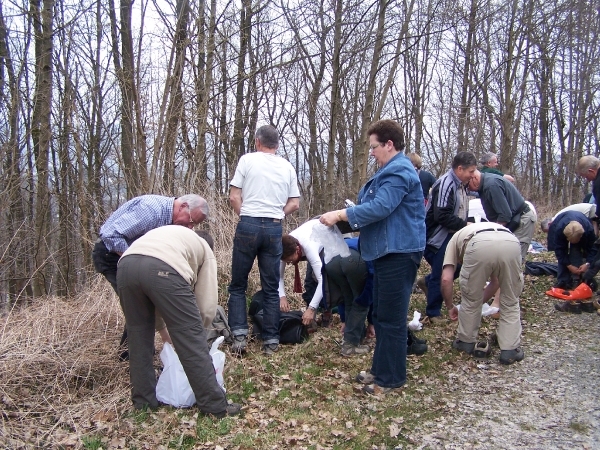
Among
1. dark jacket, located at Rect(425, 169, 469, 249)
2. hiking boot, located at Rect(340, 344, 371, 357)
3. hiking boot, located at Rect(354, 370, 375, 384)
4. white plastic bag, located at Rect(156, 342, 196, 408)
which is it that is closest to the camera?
white plastic bag, located at Rect(156, 342, 196, 408)

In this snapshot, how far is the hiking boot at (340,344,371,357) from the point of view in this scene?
16.0 ft

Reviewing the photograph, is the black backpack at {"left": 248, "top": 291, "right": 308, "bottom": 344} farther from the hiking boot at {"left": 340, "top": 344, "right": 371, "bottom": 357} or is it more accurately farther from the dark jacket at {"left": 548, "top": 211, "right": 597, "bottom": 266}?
the dark jacket at {"left": 548, "top": 211, "right": 597, "bottom": 266}

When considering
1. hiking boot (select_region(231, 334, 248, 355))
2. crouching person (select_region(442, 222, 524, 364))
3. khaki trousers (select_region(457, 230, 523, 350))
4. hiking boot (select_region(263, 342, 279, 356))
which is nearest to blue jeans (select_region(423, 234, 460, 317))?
crouching person (select_region(442, 222, 524, 364))

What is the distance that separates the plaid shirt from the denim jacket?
57.6 inches

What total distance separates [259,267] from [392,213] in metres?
1.63

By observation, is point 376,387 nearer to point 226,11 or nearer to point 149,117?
point 149,117

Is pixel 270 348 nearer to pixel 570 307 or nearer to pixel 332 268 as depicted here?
pixel 332 268

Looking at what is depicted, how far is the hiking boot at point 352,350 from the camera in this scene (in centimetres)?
488

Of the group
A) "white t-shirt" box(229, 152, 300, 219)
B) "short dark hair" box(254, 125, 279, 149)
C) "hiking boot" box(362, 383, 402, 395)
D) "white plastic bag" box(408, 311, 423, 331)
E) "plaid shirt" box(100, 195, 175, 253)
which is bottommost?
"hiking boot" box(362, 383, 402, 395)

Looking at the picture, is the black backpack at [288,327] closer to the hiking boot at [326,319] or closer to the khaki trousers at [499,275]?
the hiking boot at [326,319]

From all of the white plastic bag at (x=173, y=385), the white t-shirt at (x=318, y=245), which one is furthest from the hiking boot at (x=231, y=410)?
the white t-shirt at (x=318, y=245)

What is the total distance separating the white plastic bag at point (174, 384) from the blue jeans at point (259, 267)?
1310 millimetres

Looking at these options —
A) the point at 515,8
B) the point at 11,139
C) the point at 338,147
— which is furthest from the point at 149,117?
the point at 338,147

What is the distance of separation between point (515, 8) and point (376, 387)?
14197 mm
